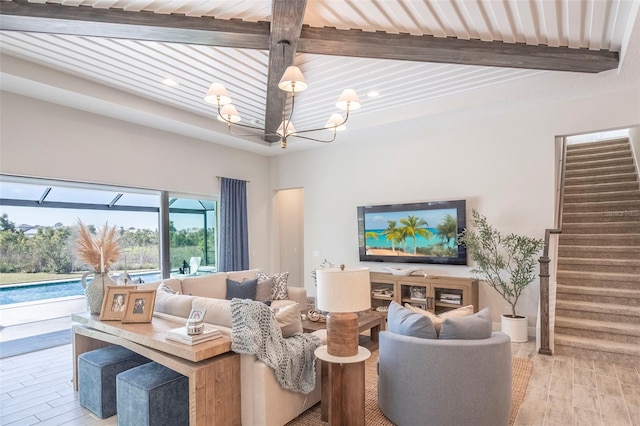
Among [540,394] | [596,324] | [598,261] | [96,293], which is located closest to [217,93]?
[96,293]

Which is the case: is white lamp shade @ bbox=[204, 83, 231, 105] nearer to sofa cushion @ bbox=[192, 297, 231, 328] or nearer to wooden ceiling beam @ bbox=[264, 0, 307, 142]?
wooden ceiling beam @ bbox=[264, 0, 307, 142]

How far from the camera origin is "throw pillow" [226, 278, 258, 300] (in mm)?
5172

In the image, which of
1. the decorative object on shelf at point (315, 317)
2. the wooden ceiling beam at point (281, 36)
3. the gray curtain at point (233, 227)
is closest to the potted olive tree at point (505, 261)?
the decorative object on shelf at point (315, 317)

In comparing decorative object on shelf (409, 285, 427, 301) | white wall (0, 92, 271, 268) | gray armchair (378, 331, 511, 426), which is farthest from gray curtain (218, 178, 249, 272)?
gray armchair (378, 331, 511, 426)

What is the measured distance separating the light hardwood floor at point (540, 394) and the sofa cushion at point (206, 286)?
1503 mm

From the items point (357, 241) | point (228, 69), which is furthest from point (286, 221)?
point (228, 69)

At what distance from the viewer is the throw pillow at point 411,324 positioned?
8.70 feet

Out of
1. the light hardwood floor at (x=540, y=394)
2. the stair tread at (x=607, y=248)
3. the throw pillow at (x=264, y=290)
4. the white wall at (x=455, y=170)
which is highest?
the white wall at (x=455, y=170)

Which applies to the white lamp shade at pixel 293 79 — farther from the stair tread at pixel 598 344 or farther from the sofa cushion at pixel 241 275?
the stair tread at pixel 598 344

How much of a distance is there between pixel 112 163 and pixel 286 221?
12.7 ft

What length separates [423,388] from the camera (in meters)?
2.55

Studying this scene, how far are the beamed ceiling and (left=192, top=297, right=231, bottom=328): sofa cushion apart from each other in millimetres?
2322

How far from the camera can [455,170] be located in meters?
5.57

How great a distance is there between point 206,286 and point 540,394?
402 centimetres
